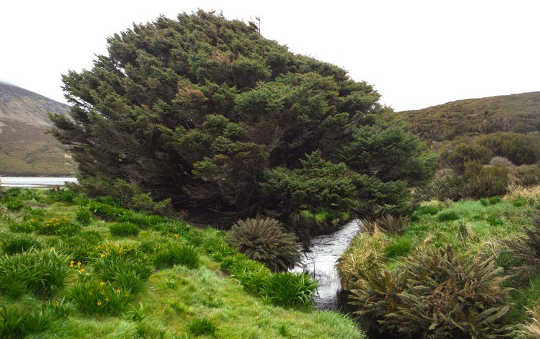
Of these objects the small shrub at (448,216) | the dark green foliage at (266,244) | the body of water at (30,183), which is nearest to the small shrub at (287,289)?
the dark green foliage at (266,244)

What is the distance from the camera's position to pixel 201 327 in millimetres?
4176

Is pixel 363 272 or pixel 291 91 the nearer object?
pixel 363 272

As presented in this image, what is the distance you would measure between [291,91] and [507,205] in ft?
31.6

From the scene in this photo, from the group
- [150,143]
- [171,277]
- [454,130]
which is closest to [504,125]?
[454,130]

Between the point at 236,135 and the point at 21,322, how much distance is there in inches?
384

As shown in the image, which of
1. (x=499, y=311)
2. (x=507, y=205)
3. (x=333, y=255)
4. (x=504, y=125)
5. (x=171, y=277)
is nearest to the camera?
(x=499, y=311)

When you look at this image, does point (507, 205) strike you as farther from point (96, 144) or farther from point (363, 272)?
point (96, 144)

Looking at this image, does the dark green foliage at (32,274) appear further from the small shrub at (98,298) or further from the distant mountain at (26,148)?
the distant mountain at (26,148)

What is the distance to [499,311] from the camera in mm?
4836

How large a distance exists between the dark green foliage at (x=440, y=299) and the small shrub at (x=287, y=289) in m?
1.37

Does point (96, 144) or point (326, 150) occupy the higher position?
point (96, 144)

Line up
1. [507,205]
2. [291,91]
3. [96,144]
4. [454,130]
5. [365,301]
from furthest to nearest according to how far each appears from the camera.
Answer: [454,130] → [96,144] → [291,91] → [507,205] → [365,301]

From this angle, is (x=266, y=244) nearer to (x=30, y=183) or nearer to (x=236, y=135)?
(x=236, y=135)

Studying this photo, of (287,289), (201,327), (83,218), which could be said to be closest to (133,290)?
(201,327)
